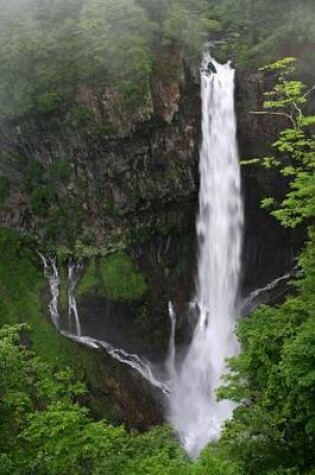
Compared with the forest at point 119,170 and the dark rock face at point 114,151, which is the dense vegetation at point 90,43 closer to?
the forest at point 119,170

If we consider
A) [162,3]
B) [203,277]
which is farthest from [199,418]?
[162,3]

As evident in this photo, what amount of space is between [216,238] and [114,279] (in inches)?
181

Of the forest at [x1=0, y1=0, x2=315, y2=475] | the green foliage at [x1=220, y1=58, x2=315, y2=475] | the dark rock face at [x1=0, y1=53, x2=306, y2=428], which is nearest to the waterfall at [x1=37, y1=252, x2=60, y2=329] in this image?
the forest at [x1=0, y1=0, x2=315, y2=475]

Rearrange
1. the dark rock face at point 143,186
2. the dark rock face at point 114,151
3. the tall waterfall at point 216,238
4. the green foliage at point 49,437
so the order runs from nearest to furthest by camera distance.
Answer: the green foliage at point 49,437, the dark rock face at point 114,151, the dark rock face at point 143,186, the tall waterfall at point 216,238

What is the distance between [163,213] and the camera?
77.4 feet

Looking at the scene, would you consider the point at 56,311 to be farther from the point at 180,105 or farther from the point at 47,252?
the point at 180,105

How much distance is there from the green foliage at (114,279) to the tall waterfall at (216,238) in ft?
8.71

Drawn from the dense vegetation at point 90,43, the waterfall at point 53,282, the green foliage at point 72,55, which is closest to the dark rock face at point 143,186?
the green foliage at point 72,55

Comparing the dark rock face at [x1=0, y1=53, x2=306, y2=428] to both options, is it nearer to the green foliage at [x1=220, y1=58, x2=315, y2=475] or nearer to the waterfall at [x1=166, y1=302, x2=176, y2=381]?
the waterfall at [x1=166, y1=302, x2=176, y2=381]

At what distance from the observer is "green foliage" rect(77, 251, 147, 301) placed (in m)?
22.9

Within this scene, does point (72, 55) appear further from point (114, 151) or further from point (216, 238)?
point (216, 238)

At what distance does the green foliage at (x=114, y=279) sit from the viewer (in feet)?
75.2

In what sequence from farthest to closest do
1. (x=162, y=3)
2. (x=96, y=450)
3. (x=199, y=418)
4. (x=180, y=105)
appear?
(x=162, y=3) → (x=180, y=105) → (x=199, y=418) → (x=96, y=450)

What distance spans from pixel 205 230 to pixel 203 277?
1988 millimetres
